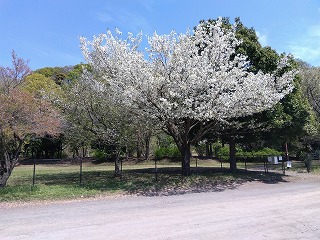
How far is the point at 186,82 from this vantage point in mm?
15570

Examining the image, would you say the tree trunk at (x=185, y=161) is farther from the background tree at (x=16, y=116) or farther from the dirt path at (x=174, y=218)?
the background tree at (x=16, y=116)

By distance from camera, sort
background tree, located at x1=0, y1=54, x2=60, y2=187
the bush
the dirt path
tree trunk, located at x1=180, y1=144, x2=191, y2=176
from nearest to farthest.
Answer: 1. the dirt path
2. background tree, located at x1=0, y1=54, x2=60, y2=187
3. tree trunk, located at x1=180, y1=144, x2=191, y2=176
4. the bush

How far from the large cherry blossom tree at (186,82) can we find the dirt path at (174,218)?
441 centimetres

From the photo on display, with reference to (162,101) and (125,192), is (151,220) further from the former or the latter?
(162,101)

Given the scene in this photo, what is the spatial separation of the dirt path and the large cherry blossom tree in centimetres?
441

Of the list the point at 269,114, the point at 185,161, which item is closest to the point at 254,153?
the point at 269,114

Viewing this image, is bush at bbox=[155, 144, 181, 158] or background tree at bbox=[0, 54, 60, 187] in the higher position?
background tree at bbox=[0, 54, 60, 187]

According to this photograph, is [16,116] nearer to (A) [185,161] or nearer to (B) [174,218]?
(B) [174,218]

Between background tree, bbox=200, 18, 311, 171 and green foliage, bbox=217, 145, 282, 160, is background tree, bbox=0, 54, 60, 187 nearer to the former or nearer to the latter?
background tree, bbox=200, 18, 311, 171

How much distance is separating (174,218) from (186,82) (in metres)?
7.99

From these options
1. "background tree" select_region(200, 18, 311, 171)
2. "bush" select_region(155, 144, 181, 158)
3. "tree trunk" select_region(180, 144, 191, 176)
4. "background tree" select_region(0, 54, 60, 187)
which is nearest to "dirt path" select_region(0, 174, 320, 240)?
"background tree" select_region(0, 54, 60, 187)

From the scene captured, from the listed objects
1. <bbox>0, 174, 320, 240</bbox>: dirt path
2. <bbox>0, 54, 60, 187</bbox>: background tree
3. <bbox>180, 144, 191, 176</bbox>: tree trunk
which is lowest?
<bbox>0, 174, 320, 240</bbox>: dirt path

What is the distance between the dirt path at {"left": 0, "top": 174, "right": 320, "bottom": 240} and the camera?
291 inches

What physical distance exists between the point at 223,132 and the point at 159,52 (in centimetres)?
750
